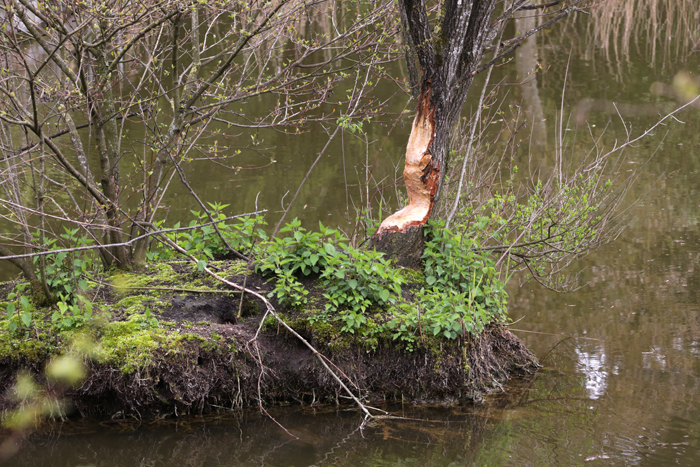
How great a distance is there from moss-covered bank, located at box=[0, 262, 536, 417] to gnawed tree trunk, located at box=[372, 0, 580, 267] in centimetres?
44

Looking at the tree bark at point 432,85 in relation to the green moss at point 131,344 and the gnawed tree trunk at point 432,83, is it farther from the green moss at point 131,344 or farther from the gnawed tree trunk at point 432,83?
the green moss at point 131,344

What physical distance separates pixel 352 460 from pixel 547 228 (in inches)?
119

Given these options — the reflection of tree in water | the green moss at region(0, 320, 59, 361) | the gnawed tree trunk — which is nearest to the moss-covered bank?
the green moss at region(0, 320, 59, 361)

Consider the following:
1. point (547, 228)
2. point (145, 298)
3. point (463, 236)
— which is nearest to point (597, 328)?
point (547, 228)

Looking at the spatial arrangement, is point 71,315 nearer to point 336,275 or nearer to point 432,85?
point 336,275

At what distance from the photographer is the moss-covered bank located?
4242 mm

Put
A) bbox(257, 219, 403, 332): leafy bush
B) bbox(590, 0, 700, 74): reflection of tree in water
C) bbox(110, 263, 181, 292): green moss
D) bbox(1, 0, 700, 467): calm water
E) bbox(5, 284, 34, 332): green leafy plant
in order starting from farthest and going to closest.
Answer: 1. bbox(590, 0, 700, 74): reflection of tree in water
2. bbox(110, 263, 181, 292): green moss
3. bbox(257, 219, 403, 332): leafy bush
4. bbox(5, 284, 34, 332): green leafy plant
5. bbox(1, 0, 700, 467): calm water

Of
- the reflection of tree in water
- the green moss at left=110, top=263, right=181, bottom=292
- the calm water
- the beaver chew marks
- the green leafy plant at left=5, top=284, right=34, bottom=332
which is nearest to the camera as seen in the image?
the calm water

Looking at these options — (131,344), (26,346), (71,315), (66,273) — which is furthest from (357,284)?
(26,346)

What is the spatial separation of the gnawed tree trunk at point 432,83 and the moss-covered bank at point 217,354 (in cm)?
44

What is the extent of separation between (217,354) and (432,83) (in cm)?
261

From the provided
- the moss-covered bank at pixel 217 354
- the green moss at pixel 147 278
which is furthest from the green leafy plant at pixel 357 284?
the green moss at pixel 147 278

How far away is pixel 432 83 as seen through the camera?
5.04 meters

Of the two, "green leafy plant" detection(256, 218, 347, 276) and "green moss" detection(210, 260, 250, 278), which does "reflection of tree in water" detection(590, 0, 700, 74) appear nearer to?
"green leafy plant" detection(256, 218, 347, 276)
